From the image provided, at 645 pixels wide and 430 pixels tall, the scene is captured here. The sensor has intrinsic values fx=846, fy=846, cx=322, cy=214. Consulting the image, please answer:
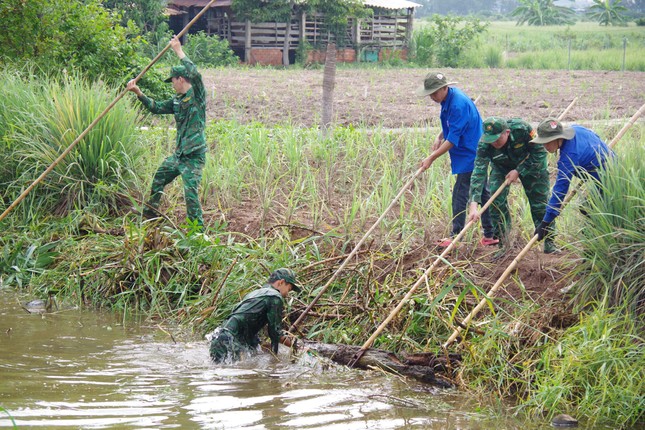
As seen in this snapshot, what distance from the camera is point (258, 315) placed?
6.08m

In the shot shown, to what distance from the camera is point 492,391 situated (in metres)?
5.59

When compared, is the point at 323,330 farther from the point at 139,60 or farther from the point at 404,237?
the point at 139,60

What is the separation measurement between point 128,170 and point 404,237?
315 centimetres

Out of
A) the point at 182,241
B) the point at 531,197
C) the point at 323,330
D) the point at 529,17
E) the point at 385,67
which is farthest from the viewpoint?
the point at 529,17

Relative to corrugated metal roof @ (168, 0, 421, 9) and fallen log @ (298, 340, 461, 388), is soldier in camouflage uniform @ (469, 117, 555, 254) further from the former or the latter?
corrugated metal roof @ (168, 0, 421, 9)

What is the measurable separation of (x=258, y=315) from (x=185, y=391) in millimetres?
851

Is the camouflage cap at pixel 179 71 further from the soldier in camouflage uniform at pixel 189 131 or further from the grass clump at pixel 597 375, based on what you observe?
the grass clump at pixel 597 375

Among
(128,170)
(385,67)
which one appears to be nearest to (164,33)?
(385,67)

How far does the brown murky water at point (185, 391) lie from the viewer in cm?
497

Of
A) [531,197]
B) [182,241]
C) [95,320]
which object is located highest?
[531,197]

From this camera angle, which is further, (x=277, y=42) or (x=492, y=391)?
(x=277, y=42)

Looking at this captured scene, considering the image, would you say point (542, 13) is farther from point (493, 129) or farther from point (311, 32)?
point (493, 129)

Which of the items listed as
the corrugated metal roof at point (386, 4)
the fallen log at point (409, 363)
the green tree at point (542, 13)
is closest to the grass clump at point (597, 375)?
the fallen log at point (409, 363)

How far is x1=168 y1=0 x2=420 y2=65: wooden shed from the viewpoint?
2789cm
